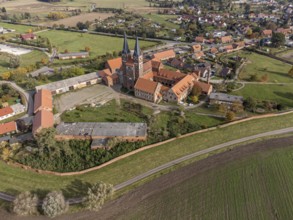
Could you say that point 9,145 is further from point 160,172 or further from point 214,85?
point 214,85

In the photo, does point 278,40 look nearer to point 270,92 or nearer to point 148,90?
point 270,92

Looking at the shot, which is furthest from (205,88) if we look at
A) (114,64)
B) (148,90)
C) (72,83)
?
(72,83)

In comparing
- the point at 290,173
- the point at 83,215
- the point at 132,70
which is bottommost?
the point at 83,215

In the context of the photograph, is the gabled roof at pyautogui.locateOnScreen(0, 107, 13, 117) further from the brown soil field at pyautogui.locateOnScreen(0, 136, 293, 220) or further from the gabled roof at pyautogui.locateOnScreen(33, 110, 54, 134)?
the brown soil field at pyautogui.locateOnScreen(0, 136, 293, 220)

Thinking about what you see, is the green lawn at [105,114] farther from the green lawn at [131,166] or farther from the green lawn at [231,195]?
the green lawn at [231,195]

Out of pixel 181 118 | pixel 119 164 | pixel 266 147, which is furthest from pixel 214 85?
pixel 119 164

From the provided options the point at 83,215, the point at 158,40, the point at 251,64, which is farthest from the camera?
the point at 158,40
